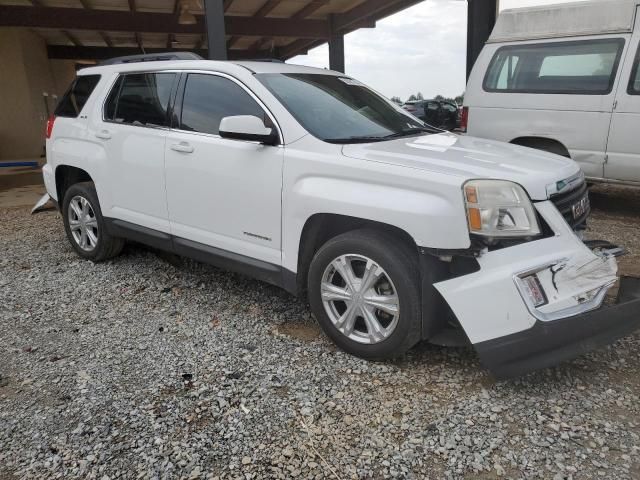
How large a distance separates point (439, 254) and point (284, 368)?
44.5 inches

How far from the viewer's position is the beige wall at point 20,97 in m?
13.8

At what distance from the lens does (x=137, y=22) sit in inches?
467

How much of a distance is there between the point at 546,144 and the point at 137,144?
16.2 feet

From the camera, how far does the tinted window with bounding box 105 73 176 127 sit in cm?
393

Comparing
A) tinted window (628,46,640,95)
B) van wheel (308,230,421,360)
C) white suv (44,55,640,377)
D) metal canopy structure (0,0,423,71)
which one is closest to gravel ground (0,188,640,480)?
van wheel (308,230,421,360)

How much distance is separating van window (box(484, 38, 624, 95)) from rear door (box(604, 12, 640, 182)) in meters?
0.15

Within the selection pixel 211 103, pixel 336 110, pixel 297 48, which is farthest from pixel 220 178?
pixel 297 48

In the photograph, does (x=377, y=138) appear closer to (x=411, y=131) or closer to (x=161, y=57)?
(x=411, y=131)

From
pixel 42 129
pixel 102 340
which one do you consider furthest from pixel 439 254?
pixel 42 129

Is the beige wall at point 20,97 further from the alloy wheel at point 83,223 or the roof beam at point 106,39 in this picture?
the alloy wheel at point 83,223

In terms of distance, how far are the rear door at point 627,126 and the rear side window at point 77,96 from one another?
5.54 meters

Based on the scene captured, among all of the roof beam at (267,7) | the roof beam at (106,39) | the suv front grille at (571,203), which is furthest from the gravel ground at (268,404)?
the roof beam at (106,39)

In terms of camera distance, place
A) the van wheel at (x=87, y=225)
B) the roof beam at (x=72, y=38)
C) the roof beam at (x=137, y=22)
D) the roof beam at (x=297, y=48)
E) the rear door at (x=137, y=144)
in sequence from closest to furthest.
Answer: the rear door at (x=137, y=144), the van wheel at (x=87, y=225), the roof beam at (x=137, y=22), the roof beam at (x=72, y=38), the roof beam at (x=297, y=48)

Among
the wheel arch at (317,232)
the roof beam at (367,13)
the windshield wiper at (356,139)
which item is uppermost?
the roof beam at (367,13)
